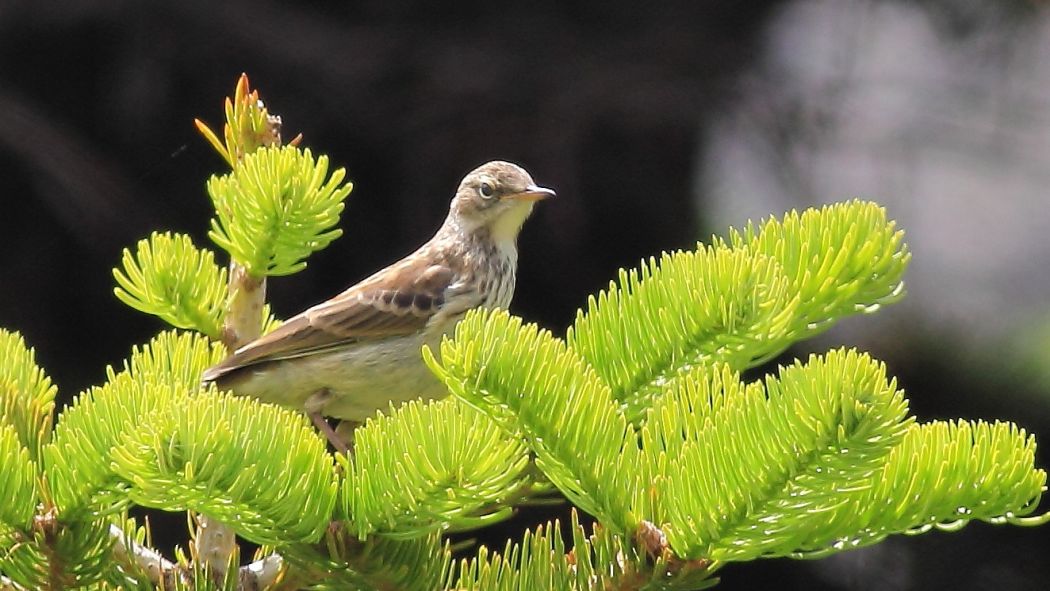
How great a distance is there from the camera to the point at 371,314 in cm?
341

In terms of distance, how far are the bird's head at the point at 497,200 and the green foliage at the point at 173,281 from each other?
132 cm

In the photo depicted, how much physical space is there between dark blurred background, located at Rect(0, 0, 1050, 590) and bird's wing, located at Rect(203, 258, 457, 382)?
1.72m

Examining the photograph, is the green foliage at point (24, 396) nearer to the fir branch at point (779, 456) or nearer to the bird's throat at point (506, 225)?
the fir branch at point (779, 456)

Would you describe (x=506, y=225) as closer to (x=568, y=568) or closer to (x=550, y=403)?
(x=568, y=568)

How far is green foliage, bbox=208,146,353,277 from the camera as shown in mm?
2322

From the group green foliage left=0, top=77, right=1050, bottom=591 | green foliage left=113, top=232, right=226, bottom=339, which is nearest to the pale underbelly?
green foliage left=113, top=232, right=226, bottom=339

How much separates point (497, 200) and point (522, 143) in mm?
1759

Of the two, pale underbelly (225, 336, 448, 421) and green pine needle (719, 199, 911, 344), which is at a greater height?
pale underbelly (225, 336, 448, 421)

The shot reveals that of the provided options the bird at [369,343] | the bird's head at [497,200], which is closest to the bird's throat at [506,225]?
the bird's head at [497,200]

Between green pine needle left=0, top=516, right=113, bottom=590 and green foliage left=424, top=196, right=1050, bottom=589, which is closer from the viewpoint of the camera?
green foliage left=424, top=196, right=1050, bottom=589

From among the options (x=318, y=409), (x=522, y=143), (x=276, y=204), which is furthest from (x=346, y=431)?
(x=522, y=143)

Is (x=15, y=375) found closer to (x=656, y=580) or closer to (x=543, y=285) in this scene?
(x=656, y=580)

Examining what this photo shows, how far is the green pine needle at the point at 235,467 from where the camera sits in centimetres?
165

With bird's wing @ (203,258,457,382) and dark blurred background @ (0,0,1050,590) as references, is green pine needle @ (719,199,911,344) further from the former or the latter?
dark blurred background @ (0,0,1050,590)
